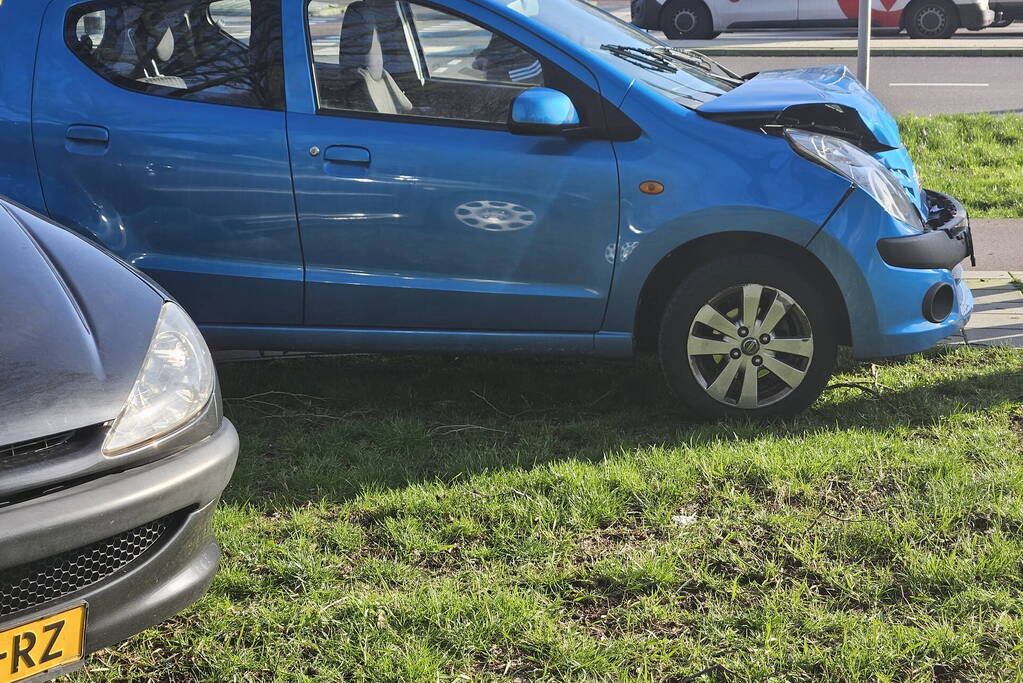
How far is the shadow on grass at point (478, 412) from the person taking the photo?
4.27 m

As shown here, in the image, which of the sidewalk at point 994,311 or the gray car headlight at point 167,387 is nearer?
the gray car headlight at point 167,387

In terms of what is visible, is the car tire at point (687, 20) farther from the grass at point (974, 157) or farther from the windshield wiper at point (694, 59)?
the windshield wiper at point (694, 59)

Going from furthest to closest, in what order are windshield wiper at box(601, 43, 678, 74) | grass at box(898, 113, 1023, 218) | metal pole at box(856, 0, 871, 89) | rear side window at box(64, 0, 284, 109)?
metal pole at box(856, 0, 871, 89)
grass at box(898, 113, 1023, 218)
windshield wiper at box(601, 43, 678, 74)
rear side window at box(64, 0, 284, 109)

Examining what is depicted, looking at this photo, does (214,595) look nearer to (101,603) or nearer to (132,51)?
(101,603)

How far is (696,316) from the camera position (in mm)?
4473

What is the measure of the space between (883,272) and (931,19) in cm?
1547

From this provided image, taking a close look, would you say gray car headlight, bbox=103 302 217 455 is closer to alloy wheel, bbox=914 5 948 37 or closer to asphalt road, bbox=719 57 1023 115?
asphalt road, bbox=719 57 1023 115

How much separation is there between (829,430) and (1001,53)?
13.5 meters

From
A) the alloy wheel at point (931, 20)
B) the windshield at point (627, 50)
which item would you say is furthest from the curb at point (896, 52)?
the windshield at point (627, 50)

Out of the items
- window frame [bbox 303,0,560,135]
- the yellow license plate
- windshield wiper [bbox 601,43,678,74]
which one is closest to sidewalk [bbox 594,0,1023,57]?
windshield wiper [bbox 601,43,678,74]

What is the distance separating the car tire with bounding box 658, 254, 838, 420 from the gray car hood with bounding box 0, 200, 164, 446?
203 cm

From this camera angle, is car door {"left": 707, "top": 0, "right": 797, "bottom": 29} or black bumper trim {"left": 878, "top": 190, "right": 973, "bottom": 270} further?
car door {"left": 707, "top": 0, "right": 797, "bottom": 29}

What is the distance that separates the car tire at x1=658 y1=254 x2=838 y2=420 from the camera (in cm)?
444

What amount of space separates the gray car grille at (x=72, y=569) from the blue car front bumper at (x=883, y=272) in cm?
261
